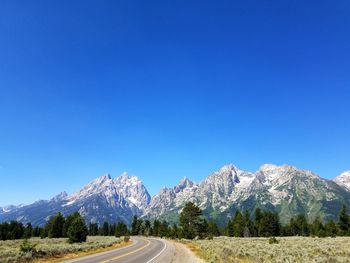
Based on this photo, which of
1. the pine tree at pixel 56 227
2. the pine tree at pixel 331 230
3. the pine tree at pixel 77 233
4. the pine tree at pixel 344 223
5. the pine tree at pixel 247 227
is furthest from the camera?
the pine tree at pixel 247 227

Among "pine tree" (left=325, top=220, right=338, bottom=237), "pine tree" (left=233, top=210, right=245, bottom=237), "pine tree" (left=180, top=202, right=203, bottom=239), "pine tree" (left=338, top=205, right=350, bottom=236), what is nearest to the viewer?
"pine tree" (left=325, top=220, right=338, bottom=237)

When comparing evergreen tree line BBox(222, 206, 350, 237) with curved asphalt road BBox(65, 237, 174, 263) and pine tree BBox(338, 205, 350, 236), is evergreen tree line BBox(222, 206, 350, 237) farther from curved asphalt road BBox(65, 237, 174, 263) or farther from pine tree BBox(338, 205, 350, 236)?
curved asphalt road BBox(65, 237, 174, 263)

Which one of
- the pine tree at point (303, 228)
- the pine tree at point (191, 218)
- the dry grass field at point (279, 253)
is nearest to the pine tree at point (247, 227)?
the pine tree at point (303, 228)

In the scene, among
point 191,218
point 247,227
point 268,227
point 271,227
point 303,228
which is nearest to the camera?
point 191,218

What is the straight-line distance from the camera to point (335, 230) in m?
106

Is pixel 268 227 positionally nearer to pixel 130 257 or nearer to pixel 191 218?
pixel 191 218

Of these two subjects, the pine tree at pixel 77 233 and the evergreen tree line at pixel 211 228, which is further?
the evergreen tree line at pixel 211 228

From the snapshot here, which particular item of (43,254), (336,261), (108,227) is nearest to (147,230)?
(108,227)

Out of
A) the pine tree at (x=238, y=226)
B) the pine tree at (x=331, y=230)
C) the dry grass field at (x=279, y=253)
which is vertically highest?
the pine tree at (x=238, y=226)

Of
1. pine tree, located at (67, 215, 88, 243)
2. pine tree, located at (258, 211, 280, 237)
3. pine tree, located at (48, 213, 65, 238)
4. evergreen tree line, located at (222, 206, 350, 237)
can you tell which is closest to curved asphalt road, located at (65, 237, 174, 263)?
pine tree, located at (67, 215, 88, 243)

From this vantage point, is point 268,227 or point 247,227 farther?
point 247,227

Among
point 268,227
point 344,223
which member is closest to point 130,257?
point 344,223

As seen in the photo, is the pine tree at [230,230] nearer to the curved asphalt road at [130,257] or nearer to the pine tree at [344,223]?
the pine tree at [344,223]

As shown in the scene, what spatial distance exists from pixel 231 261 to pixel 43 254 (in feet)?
66.3
